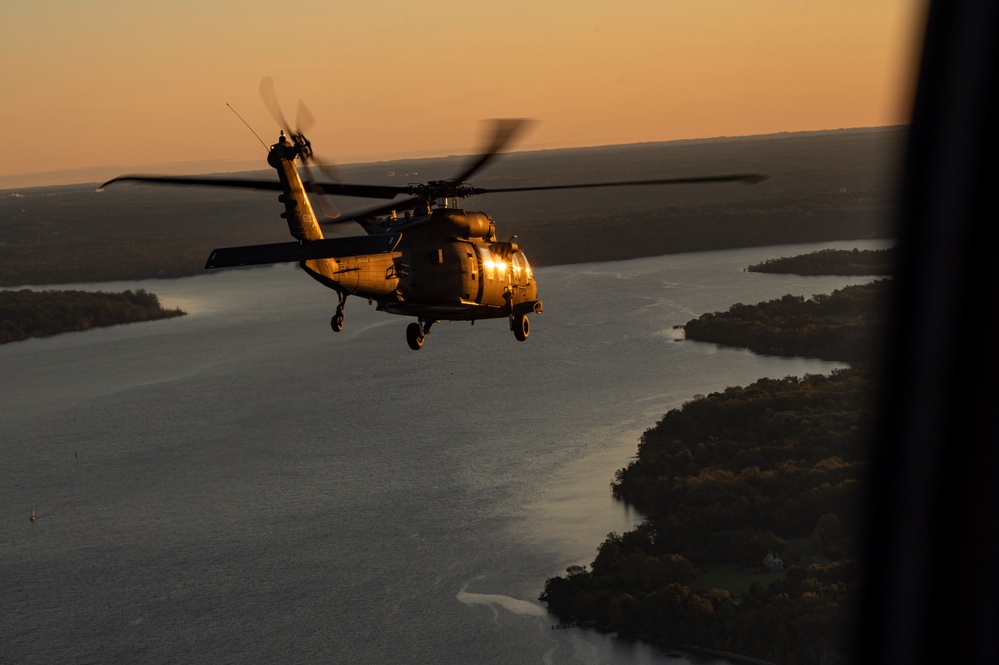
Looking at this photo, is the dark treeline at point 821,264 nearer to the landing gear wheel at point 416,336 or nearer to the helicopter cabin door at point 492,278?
the helicopter cabin door at point 492,278

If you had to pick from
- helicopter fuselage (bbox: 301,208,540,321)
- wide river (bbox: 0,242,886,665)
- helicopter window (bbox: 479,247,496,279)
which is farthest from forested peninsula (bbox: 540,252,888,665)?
helicopter fuselage (bbox: 301,208,540,321)

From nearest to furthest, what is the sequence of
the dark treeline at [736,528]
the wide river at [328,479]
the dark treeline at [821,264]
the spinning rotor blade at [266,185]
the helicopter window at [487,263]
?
the spinning rotor blade at [266,185] < the helicopter window at [487,263] < the dark treeline at [736,528] < the wide river at [328,479] < the dark treeline at [821,264]

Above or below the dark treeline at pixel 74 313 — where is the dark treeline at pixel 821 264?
above

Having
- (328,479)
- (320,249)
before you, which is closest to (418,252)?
(320,249)

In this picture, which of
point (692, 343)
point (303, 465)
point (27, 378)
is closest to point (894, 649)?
point (303, 465)

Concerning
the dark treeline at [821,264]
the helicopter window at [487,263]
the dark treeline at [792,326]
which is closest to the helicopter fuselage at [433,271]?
the helicopter window at [487,263]

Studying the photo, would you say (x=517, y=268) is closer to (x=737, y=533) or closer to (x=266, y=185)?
(x=266, y=185)
